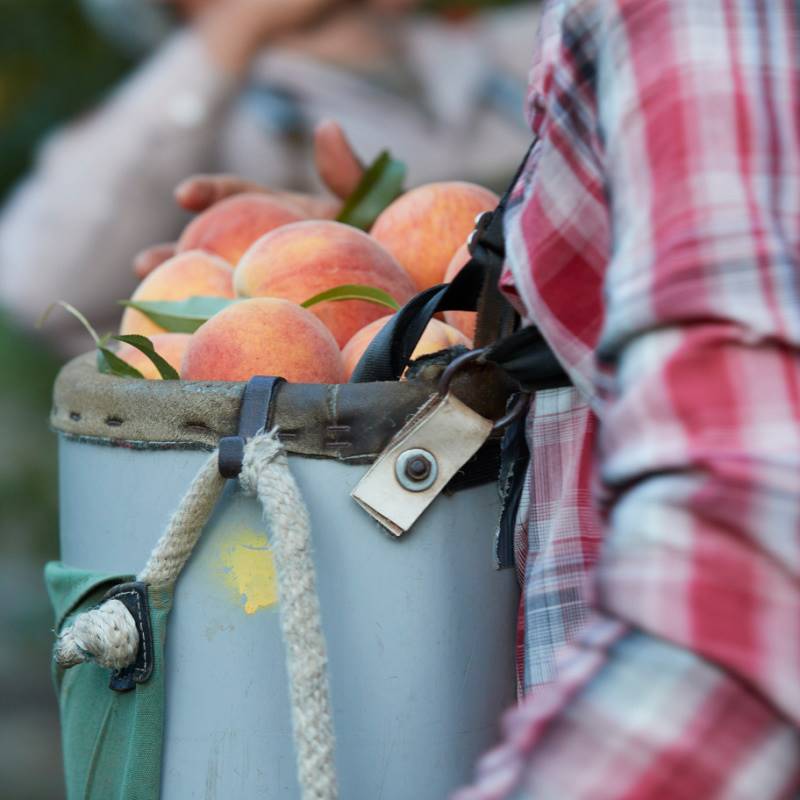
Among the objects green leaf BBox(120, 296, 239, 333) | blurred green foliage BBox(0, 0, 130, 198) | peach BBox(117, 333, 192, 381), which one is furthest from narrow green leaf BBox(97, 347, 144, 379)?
blurred green foliage BBox(0, 0, 130, 198)

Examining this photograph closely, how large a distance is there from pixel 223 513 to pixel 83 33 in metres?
1.93

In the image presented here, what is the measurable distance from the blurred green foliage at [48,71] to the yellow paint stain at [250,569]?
189 centimetres

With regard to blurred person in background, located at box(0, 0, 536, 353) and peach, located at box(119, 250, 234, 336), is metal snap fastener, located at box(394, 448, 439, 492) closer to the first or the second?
peach, located at box(119, 250, 234, 336)

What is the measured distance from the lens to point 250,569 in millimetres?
740

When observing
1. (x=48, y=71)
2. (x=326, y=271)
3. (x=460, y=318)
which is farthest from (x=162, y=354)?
(x=48, y=71)

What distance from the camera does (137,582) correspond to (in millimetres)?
735

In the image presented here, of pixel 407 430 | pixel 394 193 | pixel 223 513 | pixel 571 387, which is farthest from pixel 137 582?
pixel 394 193

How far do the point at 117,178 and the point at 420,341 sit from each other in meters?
1.69

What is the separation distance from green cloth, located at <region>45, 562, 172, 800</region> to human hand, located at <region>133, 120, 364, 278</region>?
2.12ft

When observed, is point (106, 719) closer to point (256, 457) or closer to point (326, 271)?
point (256, 457)

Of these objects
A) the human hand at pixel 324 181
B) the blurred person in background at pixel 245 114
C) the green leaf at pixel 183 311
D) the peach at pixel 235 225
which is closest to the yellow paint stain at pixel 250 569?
the green leaf at pixel 183 311

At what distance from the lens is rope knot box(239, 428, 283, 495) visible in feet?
2.28

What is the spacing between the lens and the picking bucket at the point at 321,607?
2.41 feet

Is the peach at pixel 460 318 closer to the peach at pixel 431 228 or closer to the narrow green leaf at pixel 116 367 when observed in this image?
the peach at pixel 431 228
